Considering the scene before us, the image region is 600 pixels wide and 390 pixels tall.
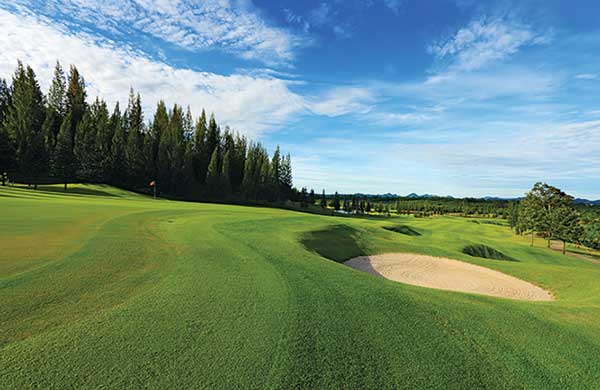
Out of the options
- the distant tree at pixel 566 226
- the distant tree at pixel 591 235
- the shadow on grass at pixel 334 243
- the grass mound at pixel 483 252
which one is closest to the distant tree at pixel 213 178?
the shadow on grass at pixel 334 243

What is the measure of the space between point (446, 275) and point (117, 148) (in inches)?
2470

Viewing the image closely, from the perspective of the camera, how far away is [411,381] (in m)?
3.89

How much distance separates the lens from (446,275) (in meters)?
14.4

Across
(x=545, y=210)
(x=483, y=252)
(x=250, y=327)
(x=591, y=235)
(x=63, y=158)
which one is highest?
(x=63, y=158)

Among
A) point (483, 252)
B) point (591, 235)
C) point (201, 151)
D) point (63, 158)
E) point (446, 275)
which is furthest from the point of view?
point (201, 151)

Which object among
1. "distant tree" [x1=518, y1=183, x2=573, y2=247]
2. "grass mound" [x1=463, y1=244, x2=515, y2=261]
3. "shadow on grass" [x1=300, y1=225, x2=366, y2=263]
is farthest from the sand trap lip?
"distant tree" [x1=518, y1=183, x2=573, y2=247]

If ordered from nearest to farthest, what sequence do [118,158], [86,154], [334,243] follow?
1. [334,243]
2. [86,154]
3. [118,158]

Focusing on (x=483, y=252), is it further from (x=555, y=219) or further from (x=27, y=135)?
(x=27, y=135)

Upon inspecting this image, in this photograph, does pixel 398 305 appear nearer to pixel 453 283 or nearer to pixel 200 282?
pixel 200 282

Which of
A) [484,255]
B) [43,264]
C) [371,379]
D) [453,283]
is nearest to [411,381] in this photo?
[371,379]

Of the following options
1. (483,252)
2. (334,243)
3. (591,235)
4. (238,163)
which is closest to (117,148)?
(238,163)

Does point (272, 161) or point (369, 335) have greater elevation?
point (272, 161)

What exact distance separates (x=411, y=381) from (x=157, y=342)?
3679mm

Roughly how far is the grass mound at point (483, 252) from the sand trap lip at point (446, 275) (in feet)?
28.1
